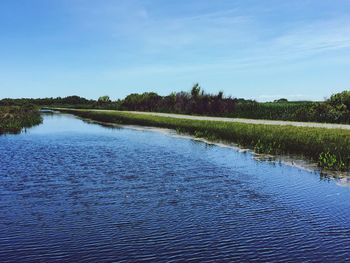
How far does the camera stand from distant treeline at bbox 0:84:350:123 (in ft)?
134

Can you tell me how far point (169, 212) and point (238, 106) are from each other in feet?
158

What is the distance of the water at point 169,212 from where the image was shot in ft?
27.6

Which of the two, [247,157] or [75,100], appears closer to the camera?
[247,157]

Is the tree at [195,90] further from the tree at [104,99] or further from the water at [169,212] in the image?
the tree at [104,99]

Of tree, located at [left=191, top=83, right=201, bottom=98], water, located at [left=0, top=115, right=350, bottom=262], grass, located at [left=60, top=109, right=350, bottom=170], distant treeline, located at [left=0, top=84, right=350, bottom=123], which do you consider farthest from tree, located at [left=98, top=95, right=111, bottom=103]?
water, located at [left=0, top=115, right=350, bottom=262]

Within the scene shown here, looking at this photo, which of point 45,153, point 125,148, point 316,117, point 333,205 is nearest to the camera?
point 333,205

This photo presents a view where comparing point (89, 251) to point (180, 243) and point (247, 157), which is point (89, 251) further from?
point (247, 157)

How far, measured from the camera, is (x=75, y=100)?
7653 inches

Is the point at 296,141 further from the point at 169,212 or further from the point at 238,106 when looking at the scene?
the point at 238,106

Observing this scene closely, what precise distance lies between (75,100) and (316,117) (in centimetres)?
16360

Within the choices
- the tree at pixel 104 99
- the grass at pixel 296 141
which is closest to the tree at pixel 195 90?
the grass at pixel 296 141

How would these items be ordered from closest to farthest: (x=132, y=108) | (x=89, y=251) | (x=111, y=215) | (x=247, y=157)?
(x=89, y=251) < (x=111, y=215) < (x=247, y=157) < (x=132, y=108)

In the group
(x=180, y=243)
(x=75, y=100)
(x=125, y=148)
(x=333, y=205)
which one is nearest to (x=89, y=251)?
(x=180, y=243)

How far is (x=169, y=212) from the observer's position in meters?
11.1
